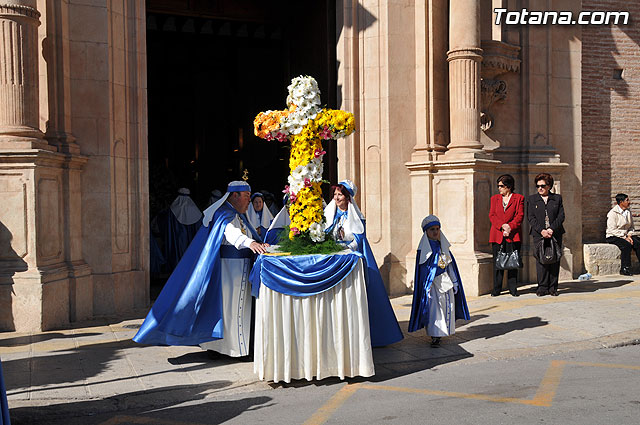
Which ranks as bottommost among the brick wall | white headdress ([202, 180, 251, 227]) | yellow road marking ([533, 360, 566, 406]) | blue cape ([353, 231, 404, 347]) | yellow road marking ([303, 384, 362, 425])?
yellow road marking ([303, 384, 362, 425])

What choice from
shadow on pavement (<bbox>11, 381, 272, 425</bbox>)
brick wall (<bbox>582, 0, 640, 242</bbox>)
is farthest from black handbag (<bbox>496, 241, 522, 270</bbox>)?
shadow on pavement (<bbox>11, 381, 272, 425</bbox>)

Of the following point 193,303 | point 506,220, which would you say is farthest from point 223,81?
point 193,303

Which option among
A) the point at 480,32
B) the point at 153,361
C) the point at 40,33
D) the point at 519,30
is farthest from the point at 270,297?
the point at 519,30

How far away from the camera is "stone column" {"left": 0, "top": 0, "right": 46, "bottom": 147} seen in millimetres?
8688

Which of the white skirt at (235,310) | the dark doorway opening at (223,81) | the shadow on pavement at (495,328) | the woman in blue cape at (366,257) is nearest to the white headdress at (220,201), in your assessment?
the white skirt at (235,310)

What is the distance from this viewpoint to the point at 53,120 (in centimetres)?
957

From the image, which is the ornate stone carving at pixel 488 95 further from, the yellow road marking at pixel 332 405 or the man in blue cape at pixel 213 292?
the yellow road marking at pixel 332 405

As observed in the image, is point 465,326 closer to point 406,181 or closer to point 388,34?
point 406,181

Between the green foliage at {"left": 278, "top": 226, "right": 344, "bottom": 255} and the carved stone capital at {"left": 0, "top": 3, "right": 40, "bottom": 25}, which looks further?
the carved stone capital at {"left": 0, "top": 3, "right": 40, "bottom": 25}

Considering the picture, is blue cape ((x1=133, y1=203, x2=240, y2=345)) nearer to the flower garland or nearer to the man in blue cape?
the man in blue cape

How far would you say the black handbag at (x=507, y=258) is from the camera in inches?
438

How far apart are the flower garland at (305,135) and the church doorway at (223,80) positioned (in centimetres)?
643

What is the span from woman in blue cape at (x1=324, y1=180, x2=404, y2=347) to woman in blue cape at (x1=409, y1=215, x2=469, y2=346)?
14.3 inches

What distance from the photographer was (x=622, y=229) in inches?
553
